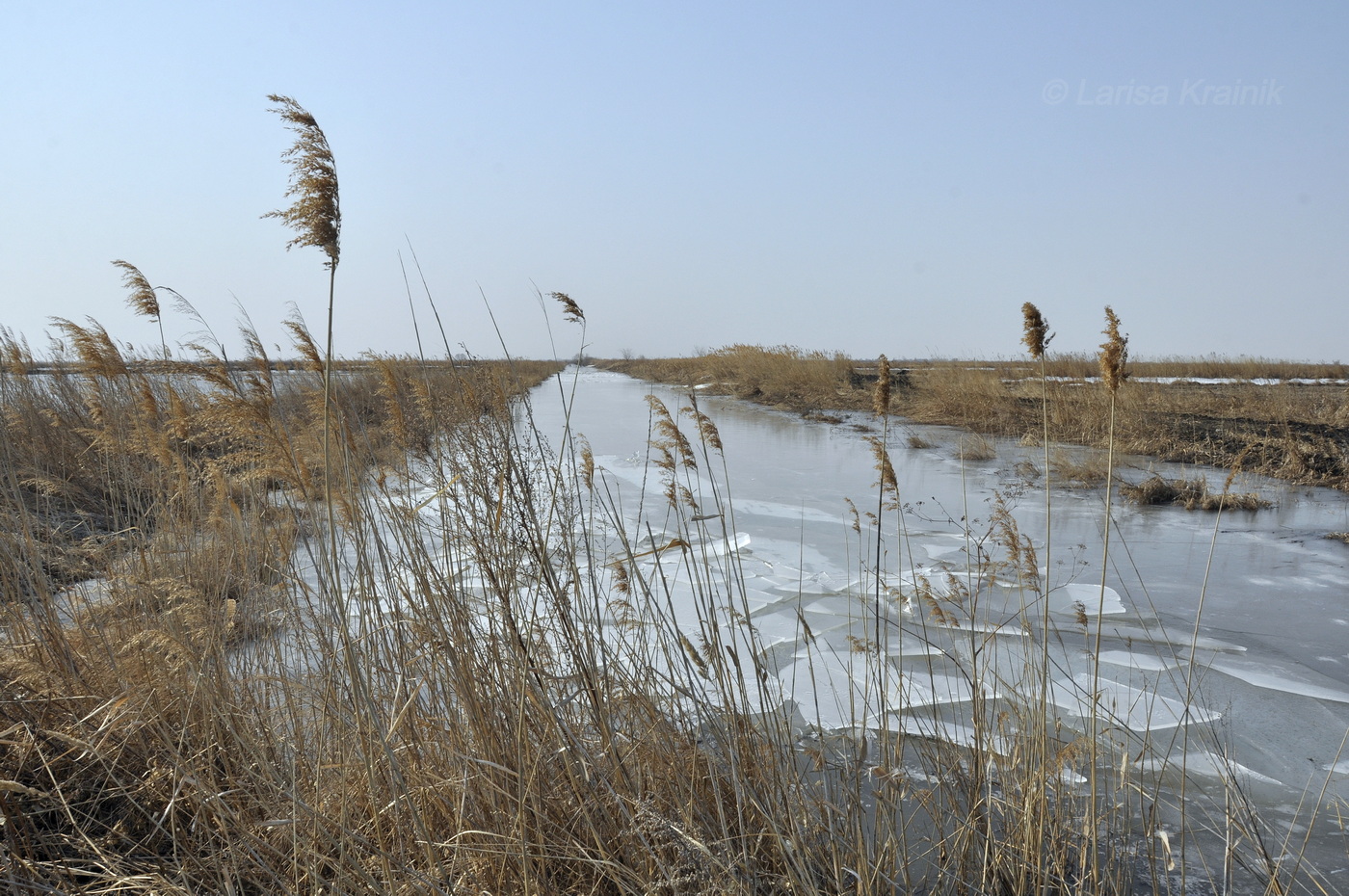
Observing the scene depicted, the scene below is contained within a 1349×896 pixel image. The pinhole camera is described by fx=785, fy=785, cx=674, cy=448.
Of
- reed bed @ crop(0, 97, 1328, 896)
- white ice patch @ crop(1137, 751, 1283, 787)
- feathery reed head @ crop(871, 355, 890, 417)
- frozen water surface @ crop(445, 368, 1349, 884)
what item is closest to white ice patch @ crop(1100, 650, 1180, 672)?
frozen water surface @ crop(445, 368, 1349, 884)

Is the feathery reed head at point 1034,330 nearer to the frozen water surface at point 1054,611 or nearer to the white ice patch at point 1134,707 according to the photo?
the frozen water surface at point 1054,611

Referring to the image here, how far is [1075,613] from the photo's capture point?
149 inches

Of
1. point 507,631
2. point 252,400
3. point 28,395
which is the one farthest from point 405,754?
point 28,395

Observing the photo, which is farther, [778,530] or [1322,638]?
[778,530]

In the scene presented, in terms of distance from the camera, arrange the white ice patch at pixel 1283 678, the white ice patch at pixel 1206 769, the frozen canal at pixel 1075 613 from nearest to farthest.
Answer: the frozen canal at pixel 1075 613, the white ice patch at pixel 1206 769, the white ice patch at pixel 1283 678

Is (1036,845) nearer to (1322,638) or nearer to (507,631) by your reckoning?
(507,631)

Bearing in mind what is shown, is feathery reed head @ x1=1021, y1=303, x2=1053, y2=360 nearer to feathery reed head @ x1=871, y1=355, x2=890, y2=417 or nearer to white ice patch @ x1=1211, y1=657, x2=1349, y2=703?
feathery reed head @ x1=871, y1=355, x2=890, y2=417

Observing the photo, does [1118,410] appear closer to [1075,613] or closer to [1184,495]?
[1184,495]

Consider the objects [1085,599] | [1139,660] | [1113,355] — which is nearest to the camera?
[1113,355]

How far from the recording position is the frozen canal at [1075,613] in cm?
224

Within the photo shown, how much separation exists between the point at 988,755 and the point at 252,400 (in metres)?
1.95

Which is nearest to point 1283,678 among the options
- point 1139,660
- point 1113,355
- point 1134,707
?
point 1139,660

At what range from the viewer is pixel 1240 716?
111 inches

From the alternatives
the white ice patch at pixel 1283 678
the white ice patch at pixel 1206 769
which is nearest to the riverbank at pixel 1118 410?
the white ice patch at pixel 1283 678
